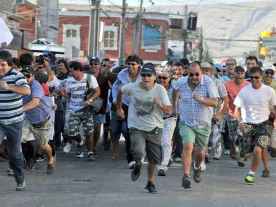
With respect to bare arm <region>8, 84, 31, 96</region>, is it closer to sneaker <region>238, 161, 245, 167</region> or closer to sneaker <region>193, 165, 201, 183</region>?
sneaker <region>193, 165, 201, 183</region>

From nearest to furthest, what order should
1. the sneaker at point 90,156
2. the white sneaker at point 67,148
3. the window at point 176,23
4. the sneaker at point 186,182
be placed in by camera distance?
the sneaker at point 186,182, the sneaker at point 90,156, the white sneaker at point 67,148, the window at point 176,23

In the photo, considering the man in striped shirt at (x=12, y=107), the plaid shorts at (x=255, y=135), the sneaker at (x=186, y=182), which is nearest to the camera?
the man in striped shirt at (x=12, y=107)

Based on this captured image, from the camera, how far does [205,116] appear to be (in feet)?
37.1

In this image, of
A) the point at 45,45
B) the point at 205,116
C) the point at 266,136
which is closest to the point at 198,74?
the point at 205,116

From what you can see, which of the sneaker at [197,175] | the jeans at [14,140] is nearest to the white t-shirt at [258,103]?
the sneaker at [197,175]

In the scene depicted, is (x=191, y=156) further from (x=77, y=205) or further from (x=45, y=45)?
(x=45, y=45)

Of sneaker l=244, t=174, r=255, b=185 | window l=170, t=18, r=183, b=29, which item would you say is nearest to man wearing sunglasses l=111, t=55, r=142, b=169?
sneaker l=244, t=174, r=255, b=185

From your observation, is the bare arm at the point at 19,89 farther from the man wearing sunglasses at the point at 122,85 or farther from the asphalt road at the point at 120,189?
the man wearing sunglasses at the point at 122,85

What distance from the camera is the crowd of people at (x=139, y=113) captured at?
1059cm

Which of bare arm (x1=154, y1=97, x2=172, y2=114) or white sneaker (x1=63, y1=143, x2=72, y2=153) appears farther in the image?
white sneaker (x1=63, y1=143, x2=72, y2=153)

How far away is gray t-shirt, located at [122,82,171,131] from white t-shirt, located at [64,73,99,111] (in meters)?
3.60

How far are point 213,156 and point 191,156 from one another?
419 centimetres

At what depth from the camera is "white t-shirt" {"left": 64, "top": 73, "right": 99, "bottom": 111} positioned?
14219 mm

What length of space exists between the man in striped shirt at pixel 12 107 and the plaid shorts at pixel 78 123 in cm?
390
